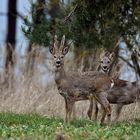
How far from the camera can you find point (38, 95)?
674 inches

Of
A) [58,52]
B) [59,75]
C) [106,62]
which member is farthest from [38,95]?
[58,52]

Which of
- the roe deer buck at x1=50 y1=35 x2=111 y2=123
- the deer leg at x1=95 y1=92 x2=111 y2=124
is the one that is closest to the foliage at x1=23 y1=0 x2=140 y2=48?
the roe deer buck at x1=50 y1=35 x2=111 y2=123

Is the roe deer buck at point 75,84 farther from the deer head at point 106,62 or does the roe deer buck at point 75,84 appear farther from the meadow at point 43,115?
the deer head at point 106,62

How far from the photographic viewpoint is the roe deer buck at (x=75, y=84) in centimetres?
1309

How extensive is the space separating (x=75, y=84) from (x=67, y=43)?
206 centimetres

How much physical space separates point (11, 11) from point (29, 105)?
34.3ft

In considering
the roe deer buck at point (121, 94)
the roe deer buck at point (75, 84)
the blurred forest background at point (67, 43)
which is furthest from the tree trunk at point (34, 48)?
the roe deer buck at point (75, 84)

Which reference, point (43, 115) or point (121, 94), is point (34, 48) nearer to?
point (43, 115)

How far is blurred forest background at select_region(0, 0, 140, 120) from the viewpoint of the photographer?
50.5ft

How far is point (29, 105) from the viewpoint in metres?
16.6

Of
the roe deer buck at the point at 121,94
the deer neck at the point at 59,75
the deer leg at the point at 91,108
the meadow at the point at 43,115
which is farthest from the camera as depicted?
the roe deer buck at the point at 121,94

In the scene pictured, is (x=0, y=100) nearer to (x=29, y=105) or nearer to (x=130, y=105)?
(x=29, y=105)

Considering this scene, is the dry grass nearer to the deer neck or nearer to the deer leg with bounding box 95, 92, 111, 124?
the deer leg with bounding box 95, 92, 111, 124

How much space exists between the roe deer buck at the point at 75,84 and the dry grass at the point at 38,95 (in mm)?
1710
